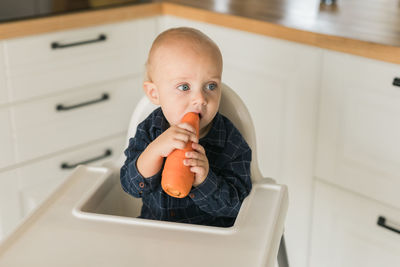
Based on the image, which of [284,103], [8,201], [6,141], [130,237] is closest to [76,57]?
[6,141]

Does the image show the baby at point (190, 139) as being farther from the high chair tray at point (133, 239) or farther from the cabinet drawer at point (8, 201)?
the cabinet drawer at point (8, 201)

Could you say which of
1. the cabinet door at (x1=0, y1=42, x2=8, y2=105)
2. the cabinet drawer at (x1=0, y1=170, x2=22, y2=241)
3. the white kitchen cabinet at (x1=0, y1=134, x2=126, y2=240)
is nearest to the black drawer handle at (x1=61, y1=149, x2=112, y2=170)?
the white kitchen cabinet at (x1=0, y1=134, x2=126, y2=240)

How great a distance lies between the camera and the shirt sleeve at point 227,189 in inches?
39.6

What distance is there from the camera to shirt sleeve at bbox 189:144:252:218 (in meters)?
1.01

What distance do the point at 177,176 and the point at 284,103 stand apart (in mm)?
783

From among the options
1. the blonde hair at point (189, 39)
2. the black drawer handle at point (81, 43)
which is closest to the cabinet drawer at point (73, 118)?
the black drawer handle at point (81, 43)

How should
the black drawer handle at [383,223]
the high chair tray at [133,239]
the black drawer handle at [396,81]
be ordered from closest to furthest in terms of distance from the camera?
the high chair tray at [133,239], the black drawer handle at [396,81], the black drawer handle at [383,223]

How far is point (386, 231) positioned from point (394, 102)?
337 mm

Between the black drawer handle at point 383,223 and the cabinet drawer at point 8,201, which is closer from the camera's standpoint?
the black drawer handle at point 383,223

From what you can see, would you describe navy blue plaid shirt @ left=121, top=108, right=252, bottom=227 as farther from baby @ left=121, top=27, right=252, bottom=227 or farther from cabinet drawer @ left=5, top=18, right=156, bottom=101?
cabinet drawer @ left=5, top=18, right=156, bottom=101

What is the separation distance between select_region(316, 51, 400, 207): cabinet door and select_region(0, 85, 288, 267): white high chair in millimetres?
446

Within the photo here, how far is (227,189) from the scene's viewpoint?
103 centimetres

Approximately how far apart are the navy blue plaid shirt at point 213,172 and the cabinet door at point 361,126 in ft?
1.42

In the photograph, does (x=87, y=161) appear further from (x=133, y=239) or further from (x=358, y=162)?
(x=133, y=239)
